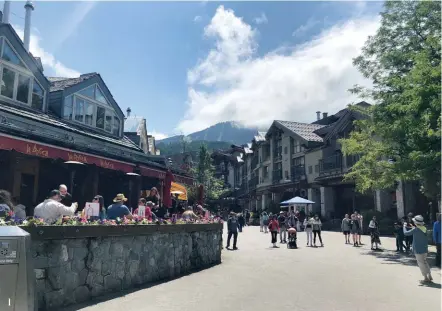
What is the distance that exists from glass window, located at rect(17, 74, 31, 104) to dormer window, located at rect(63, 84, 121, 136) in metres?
2.33

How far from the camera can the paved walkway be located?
268 inches

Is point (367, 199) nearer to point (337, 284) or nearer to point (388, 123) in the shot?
point (388, 123)

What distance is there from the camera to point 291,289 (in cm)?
838

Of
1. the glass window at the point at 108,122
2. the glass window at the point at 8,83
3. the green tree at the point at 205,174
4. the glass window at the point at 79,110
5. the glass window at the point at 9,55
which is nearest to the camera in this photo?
the glass window at the point at 8,83

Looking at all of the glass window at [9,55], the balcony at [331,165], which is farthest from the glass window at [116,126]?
the balcony at [331,165]

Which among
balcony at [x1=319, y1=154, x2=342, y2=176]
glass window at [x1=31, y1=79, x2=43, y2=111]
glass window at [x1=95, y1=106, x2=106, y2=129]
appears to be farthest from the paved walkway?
A: balcony at [x1=319, y1=154, x2=342, y2=176]

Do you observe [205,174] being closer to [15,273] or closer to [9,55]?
[9,55]

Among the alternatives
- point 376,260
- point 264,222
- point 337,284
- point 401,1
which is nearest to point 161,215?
point 337,284

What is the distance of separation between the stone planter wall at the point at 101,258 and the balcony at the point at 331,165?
28080 millimetres

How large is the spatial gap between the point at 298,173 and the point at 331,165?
6917 millimetres

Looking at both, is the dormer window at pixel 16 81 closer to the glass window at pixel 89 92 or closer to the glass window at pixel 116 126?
the glass window at pixel 89 92

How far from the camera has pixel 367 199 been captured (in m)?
35.3

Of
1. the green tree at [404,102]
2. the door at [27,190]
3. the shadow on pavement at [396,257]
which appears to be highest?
the green tree at [404,102]

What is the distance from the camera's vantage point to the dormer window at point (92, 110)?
18.4 meters
